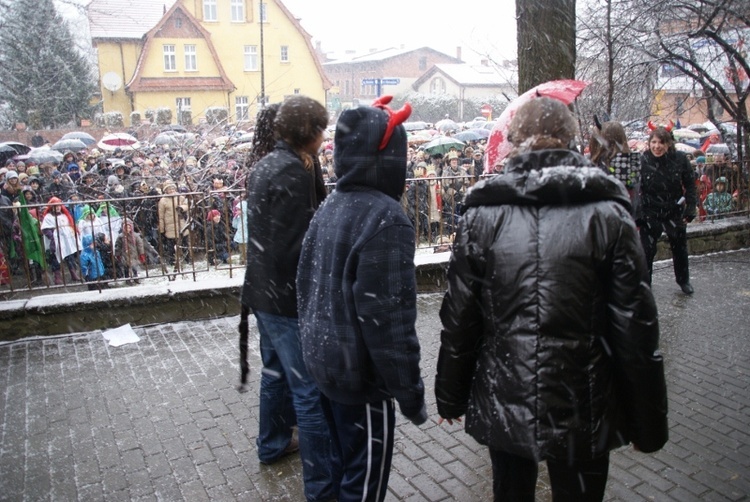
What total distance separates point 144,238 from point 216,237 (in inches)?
Answer: 36.5

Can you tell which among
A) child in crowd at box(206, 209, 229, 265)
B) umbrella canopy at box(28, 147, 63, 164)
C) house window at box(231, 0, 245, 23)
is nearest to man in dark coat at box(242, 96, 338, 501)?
child in crowd at box(206, 209, 229, 265)

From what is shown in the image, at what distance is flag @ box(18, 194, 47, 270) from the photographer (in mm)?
6719

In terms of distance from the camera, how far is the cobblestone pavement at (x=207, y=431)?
3543mm

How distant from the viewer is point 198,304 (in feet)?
21.4

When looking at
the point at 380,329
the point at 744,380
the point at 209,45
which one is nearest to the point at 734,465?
the point at 744,380

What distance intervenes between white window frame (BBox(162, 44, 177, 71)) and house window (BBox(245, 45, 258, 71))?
5.79m

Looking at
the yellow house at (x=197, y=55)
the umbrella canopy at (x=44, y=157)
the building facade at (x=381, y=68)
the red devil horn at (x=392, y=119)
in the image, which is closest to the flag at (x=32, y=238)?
the red devil horn at (x=392, y=119)

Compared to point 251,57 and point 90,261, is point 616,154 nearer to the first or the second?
point 90,261

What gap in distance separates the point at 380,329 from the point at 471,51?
918 centimetres

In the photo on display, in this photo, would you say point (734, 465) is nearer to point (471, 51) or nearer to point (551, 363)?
point (551, 363)

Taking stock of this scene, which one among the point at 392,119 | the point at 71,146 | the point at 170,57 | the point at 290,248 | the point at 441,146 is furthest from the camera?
the point at 170,57

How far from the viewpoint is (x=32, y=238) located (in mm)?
7199

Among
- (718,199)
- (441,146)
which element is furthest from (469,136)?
(718,199)

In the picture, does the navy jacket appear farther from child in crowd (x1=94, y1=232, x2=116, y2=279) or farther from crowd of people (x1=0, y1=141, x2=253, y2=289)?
child in crowd (x1=94, y1=232, x2=116, y2=279)
